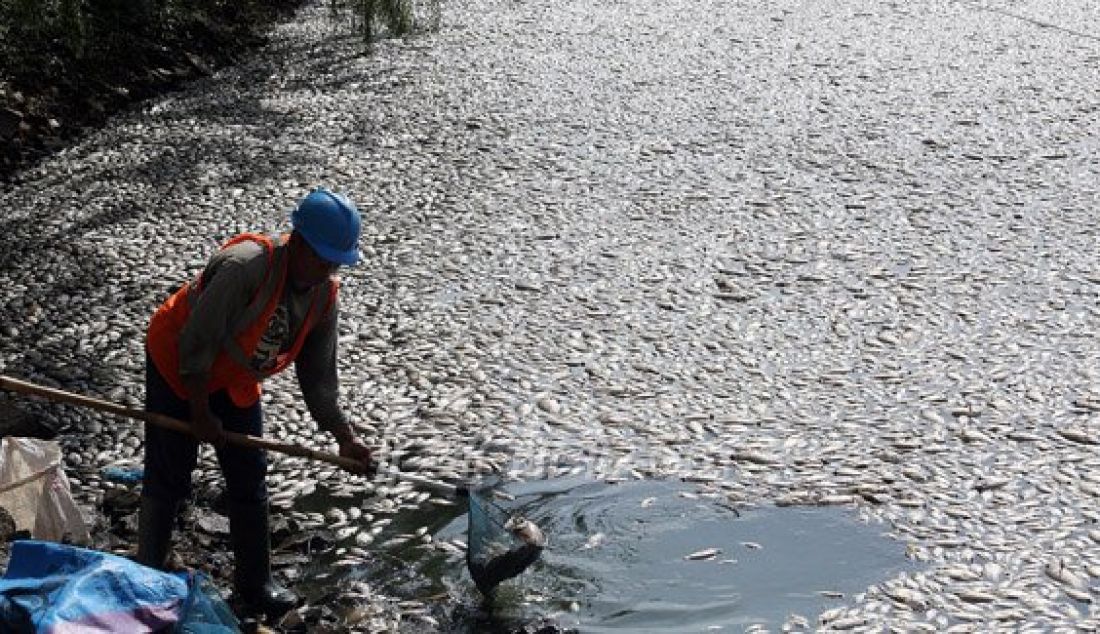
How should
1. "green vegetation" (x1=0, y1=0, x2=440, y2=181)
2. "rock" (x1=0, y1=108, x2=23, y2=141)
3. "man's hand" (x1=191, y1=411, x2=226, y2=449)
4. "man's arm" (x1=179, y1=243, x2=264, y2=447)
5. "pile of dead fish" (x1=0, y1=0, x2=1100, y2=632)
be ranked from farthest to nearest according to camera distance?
"green vegetation" (x1=0, y1=0, x2=440, y2=181), "rock" (x1=0, y1=108, x2=23, y2=141), "pile of dead fish" (x1=0, y1=0, x2=1100, y2=632), "man's hand" (x1=191, y1=411, x2=226, y2=449), "man's arm" (x1=179, y1=243, x2=264, y2=447)

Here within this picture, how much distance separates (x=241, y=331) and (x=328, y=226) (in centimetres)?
39

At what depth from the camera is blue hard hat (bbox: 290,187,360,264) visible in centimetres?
396

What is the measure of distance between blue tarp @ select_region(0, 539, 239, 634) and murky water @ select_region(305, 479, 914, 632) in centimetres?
101

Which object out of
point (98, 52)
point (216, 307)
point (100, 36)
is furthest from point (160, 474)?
point (100, 36)

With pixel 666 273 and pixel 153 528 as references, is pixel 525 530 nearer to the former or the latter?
pixel 153 528

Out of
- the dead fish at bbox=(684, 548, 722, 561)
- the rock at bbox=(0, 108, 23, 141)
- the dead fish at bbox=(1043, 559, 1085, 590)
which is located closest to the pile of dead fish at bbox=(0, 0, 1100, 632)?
the dead fish at bbox=(1043, 559, 1085, 590)

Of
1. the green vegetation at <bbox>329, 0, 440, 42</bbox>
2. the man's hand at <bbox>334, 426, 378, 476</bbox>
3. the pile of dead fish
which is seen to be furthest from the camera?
the green vegetation at <bbox>329, 0, 440, 42</bbox>

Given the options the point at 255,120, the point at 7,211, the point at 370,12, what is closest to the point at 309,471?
the point at 7,211

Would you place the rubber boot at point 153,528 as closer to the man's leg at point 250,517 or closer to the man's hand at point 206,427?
the man's leg at point 250,517

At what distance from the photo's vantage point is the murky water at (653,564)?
4.51 meters

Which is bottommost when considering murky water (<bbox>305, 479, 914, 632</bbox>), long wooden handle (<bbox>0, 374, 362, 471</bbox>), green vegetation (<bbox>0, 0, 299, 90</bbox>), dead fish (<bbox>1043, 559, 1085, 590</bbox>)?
murky water (<bbox>305, 479, 914, 632</bbox>)

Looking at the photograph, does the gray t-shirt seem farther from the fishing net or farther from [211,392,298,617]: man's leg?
the fishing net

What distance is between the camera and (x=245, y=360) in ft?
13.4

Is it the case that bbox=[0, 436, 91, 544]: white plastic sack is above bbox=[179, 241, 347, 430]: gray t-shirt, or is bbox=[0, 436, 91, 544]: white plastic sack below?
below
